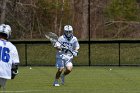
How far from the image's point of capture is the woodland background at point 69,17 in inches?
1462

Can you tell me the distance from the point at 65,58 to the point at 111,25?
811 inches

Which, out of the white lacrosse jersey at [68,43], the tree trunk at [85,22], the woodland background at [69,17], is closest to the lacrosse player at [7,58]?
the white lacrosse jersey at [68,43]

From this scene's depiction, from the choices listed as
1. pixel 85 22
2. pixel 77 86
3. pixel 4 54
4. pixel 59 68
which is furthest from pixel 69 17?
pixel 4 54

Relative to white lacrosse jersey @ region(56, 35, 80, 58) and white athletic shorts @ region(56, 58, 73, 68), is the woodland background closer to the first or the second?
white lacrosse jersey @ region(56, 35, 80, 58)

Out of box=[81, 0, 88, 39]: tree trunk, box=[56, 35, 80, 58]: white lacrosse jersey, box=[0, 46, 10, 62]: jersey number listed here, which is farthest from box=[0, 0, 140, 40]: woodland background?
box=[0, 46, 10, 62]: jersey number

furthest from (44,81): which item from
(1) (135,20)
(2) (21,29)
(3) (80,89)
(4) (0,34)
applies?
(1) (135,20)

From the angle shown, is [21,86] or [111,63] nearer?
[21,86]

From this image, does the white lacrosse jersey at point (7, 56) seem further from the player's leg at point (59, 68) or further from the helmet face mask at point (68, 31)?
the player's leg at point (59, 68)

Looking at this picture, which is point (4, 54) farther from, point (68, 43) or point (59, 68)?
point (68, 43)

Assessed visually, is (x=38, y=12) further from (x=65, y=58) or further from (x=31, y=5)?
(x=65, y=58)

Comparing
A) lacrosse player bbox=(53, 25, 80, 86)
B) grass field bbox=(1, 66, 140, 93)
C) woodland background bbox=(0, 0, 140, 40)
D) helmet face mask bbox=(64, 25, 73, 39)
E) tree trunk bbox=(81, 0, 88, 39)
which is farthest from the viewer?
woodland background bbox=(0, 0, 140, 40)

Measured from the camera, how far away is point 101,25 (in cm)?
3888

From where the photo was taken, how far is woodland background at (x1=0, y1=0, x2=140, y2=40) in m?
37.1

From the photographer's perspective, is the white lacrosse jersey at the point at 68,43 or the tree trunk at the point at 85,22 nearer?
the white lacrosse jersey at the point at 68,43
